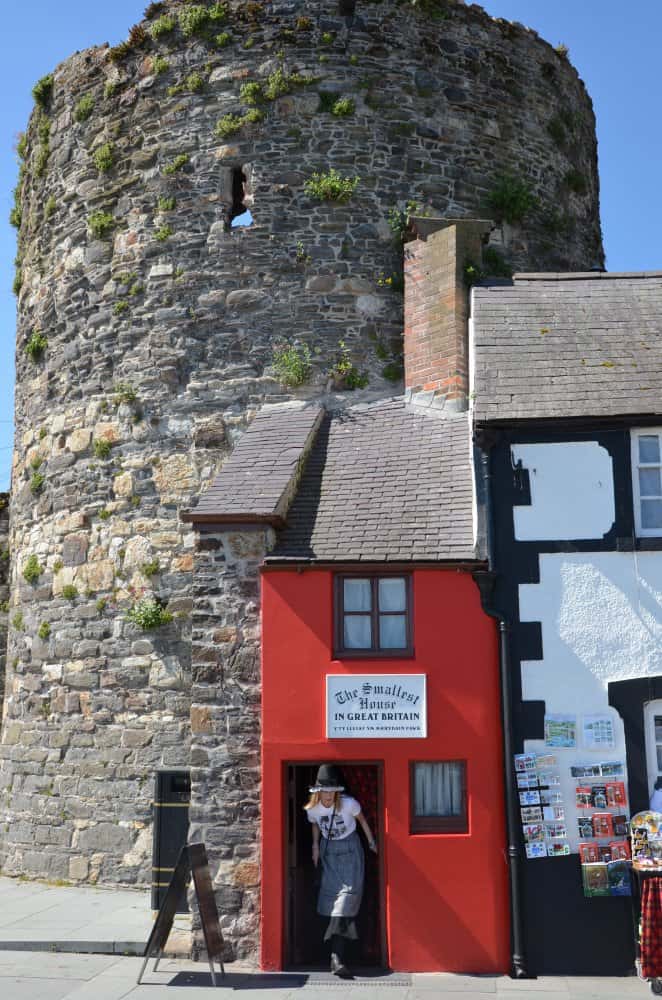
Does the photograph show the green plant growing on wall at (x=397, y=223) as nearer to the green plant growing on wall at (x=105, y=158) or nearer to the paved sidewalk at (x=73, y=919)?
the green plant growing on wall at (x=105, y=158)

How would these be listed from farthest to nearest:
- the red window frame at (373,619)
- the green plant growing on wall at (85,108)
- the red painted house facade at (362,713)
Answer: the green plant growing on wall at (85,108) → the red window frame at (373,619) → the red painted house facade at (362,713)

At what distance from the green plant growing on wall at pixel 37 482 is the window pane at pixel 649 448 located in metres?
8.12

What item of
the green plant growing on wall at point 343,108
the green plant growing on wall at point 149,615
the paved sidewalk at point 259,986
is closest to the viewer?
the paved sidewalk at point 259,986

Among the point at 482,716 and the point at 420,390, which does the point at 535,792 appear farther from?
the point at 420,390

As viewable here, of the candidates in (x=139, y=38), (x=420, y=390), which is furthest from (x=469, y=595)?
(x=139, y=38)

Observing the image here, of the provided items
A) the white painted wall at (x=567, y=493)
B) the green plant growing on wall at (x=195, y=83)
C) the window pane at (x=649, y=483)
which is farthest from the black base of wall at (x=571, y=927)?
the green plant growing on wall at (x=195, y=83)

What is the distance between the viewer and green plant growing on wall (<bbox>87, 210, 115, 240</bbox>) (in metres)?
14.1

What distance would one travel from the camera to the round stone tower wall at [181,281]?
1282 cm

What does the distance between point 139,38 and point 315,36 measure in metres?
2.44

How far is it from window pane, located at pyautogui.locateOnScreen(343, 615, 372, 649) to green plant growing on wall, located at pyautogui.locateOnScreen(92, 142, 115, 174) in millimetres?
7828

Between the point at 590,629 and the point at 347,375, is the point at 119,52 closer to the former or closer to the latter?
the point at 347,375

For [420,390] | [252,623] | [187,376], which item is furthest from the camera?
[187,376]

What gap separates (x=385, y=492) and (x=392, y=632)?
5.44 ft

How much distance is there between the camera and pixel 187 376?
13273 millimetres
